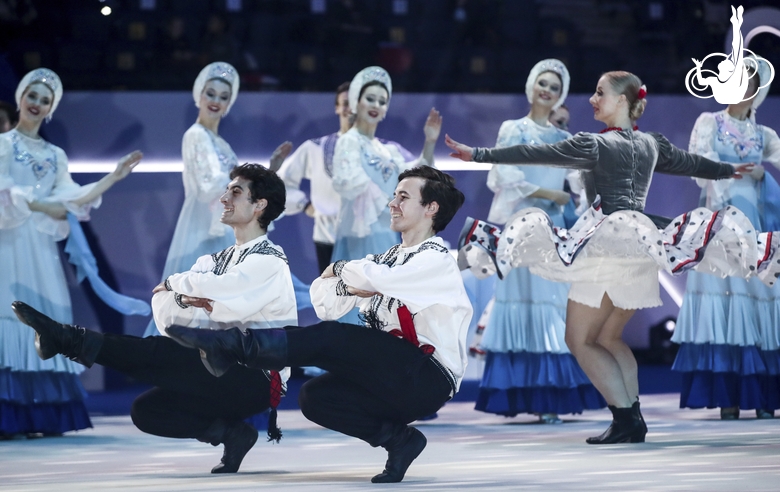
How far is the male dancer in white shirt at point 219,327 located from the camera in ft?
10.9

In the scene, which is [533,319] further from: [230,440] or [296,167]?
[230,440]

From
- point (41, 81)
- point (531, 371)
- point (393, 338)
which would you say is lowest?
point (531, 371)

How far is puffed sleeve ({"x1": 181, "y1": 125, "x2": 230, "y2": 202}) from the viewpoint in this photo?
5340mm

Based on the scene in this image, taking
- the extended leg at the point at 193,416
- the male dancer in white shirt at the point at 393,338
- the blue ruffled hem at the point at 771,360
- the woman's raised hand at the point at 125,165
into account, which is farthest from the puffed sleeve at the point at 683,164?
the woman's raised hand at the point at 125,165

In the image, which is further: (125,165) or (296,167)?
(296,167)

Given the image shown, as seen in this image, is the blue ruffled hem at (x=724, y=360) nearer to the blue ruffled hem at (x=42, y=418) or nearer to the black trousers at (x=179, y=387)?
the black trousers at (x=179, y=387)

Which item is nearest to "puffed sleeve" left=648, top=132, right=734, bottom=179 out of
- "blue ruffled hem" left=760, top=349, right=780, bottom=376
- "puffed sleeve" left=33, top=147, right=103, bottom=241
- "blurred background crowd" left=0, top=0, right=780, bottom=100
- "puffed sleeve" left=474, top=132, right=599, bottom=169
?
"puffed sleeve" left=474, top=132, right=599, bottom=169

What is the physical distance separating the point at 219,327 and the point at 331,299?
37cm

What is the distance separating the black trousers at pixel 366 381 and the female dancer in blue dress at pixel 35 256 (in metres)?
2.15

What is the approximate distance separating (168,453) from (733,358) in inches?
110

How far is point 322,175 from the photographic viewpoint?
611cm

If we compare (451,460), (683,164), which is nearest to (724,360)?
(683,164)

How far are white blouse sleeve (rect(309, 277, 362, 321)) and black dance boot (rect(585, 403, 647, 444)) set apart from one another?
1376 millimetres

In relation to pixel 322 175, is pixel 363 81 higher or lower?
higher
